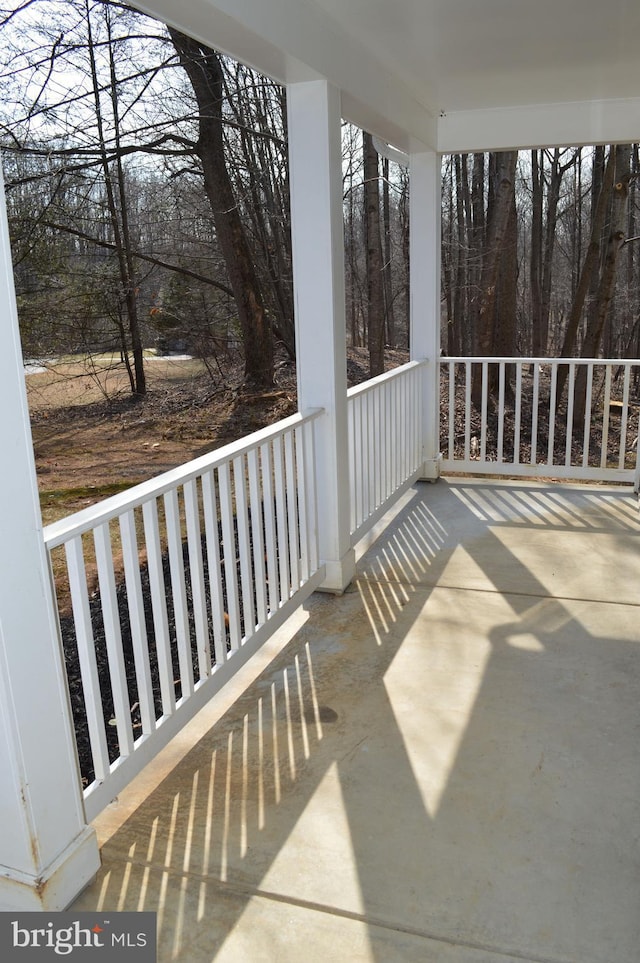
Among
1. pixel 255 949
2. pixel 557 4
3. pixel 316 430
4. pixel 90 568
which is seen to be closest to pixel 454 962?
pixel 255 949

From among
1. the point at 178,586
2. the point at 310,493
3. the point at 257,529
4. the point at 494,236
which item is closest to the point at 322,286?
the point at 310,493

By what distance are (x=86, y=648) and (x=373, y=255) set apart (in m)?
9.25

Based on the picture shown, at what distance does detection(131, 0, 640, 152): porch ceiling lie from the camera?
283 cm

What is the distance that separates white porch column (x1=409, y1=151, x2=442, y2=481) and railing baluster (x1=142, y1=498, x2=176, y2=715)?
11.9 feet

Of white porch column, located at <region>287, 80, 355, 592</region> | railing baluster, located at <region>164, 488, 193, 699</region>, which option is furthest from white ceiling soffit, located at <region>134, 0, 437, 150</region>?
railing baluster, located at <region>164, 488, 193, 699</region>

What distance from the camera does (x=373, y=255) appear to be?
34.4 ft

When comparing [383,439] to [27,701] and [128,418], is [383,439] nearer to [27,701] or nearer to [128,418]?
[27,701]

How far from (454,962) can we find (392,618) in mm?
1898

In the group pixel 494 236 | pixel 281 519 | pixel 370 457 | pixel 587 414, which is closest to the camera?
pixel 281 519

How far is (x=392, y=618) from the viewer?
3.61 m

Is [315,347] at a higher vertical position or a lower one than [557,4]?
lower

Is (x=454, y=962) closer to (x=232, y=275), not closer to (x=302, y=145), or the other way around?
(x=302, y=145)

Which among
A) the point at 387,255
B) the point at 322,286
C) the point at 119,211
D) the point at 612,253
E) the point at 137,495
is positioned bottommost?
the point at 137,495

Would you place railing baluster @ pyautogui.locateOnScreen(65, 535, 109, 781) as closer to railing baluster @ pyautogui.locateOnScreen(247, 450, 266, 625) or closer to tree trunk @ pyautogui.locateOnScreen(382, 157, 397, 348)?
railing baluster @ pyautogui.locateOnScreen(247, 450, 266, 625)
